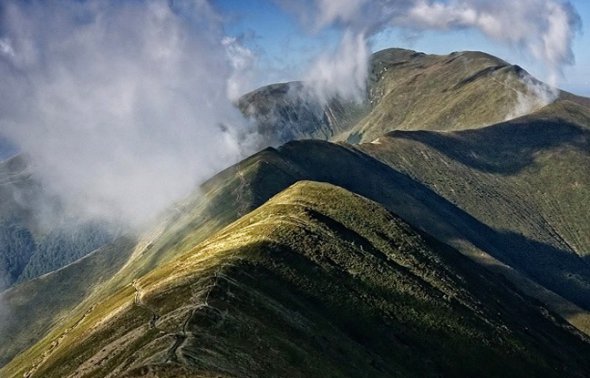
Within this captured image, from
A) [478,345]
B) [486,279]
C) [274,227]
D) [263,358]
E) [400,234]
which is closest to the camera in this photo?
[263,358]

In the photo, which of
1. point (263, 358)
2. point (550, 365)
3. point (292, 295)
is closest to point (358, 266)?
point (292, 295)

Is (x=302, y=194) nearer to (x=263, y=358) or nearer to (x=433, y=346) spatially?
(x=433, y=346)

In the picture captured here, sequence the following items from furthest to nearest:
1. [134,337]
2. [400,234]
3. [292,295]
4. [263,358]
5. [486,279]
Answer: [486,279] < [400,234] < [292,295] < [134,337] < [263,358]

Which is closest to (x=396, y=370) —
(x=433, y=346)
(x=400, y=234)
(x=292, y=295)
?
(x=433, y=346)

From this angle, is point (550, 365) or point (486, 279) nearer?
point (550, 365)

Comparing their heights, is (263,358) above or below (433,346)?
above

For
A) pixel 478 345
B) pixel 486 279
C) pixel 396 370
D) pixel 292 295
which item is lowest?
pixel 486 279
